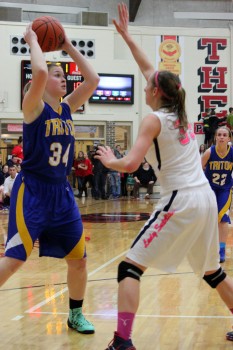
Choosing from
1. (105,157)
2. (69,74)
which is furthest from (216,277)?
(69,74)

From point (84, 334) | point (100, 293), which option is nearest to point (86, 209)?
point (100, 293)

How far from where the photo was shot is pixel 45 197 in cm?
404

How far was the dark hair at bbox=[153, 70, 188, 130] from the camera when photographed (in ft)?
12.0

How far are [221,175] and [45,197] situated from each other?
3.77 meters

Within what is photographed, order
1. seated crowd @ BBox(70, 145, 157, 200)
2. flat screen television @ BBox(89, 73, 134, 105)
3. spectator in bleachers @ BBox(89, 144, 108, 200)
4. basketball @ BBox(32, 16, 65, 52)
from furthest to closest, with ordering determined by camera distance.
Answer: flat screen television @ BBox(89, 73, 134, 105) → spectator in bleachers @ BBox(89, 144, 108, 200) → seated crowd @ BBox(70, 145, 157, 200) → basketball @ BBox(32, 16, 65, 52)

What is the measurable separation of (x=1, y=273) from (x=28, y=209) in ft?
1.51

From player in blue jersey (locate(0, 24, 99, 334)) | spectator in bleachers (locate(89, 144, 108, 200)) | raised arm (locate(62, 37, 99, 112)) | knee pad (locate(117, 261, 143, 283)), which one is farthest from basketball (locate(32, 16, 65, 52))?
spectator in bleachers (locate(89, 144, 108, 200))

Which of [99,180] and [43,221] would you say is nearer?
[43,221]

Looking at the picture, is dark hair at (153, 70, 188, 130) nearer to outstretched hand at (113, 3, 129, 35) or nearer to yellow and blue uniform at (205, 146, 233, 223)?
outstretched hand at (113, 3, 129, 35)

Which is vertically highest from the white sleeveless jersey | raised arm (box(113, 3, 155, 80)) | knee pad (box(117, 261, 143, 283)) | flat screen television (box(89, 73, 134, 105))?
flat screen television (box(89, 73, 134, 105))

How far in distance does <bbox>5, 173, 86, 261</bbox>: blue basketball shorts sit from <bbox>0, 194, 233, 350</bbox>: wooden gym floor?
61 centimetres

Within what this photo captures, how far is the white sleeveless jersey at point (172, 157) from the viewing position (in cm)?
358

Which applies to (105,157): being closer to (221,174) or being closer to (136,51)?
(136,51)

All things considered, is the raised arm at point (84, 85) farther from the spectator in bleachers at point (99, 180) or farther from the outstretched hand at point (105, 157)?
the spectator in bleachers at point (99, 180)
